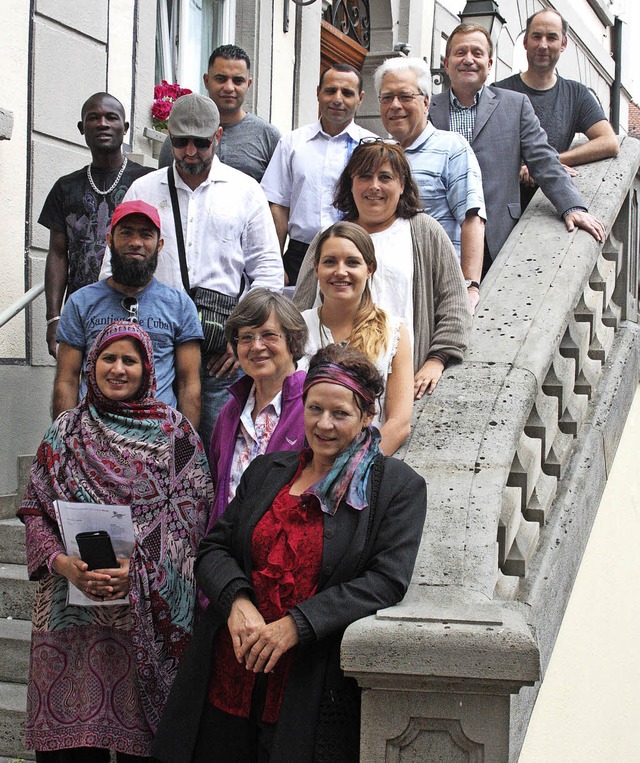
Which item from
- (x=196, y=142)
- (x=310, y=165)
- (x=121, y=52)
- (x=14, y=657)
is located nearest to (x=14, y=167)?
(x=121, y=52)

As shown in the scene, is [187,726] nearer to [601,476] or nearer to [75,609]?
[75,609]

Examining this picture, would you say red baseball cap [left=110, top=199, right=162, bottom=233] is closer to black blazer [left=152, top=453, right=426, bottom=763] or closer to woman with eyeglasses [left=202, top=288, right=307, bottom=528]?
woman with eyeglasses [left=202, top=288, right=307, bottom=528]

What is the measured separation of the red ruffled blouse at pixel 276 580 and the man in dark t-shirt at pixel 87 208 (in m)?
2.28

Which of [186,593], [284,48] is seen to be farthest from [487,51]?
[284,48]

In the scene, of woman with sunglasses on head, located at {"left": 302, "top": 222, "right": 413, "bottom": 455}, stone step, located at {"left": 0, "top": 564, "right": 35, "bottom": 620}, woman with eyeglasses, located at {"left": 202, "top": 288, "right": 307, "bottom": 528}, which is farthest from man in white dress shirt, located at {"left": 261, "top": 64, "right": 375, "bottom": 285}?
stone step, located at {"left": 0, "top": 564, "right": 35, "bottom": 620}

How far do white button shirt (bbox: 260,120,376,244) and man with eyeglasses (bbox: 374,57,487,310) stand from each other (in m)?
0.48

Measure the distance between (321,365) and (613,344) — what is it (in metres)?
2.46

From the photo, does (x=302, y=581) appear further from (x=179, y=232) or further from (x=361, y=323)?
(x=179, y=232)

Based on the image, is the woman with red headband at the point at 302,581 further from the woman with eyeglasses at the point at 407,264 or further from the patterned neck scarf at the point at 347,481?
the woman with eyeglasses at the point at 407,264

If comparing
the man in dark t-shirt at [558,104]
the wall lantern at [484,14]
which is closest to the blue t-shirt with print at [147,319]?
the man in dark t-shirt at [558,104]

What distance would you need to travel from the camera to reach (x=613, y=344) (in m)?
5.22

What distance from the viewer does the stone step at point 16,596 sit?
4.98m

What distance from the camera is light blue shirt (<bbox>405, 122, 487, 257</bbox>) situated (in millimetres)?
4539

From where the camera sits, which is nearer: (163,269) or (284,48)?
(163,269)
